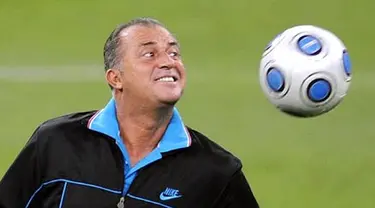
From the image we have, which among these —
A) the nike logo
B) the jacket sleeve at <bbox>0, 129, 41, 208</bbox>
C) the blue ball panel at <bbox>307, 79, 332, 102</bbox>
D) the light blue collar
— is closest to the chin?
the light blue collar

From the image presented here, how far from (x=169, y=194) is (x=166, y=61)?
38cm

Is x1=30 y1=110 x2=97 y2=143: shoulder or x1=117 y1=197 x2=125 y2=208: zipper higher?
x1=30 y1=110 x2=97 y2=143: shoulder

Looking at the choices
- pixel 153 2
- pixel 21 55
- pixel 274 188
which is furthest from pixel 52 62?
pixel 274 188

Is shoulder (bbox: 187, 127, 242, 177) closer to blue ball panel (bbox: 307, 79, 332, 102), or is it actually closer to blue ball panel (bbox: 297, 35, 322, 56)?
blue ball panel (bbox: 307, 79, 332, 102)

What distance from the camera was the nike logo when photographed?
264 cm

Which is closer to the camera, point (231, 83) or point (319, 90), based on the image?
point (319, 90)

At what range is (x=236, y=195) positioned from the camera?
8.86 feet

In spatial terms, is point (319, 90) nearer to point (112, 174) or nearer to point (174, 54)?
point (174, 54)

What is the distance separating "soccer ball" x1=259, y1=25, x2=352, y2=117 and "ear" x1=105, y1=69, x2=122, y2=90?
0.50 m

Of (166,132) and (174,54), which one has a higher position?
(174,54)

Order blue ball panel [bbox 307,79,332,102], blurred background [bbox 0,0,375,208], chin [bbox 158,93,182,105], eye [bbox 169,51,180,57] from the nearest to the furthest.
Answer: chin [bbox 158,93,182,105], eye [bbox 169,51,180,57], blue ball panel [bbox 307,79,332,102], blurred background [bbox 0,0,375,208]

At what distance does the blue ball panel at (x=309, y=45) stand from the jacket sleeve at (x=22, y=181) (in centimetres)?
89

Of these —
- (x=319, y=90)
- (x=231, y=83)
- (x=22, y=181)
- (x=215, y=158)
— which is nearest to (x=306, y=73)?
(x=319, y=90)

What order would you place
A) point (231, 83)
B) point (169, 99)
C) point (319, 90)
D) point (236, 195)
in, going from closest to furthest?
point (169, 99)
point (236, 195)
point (319, 90)
point (231, 83)
